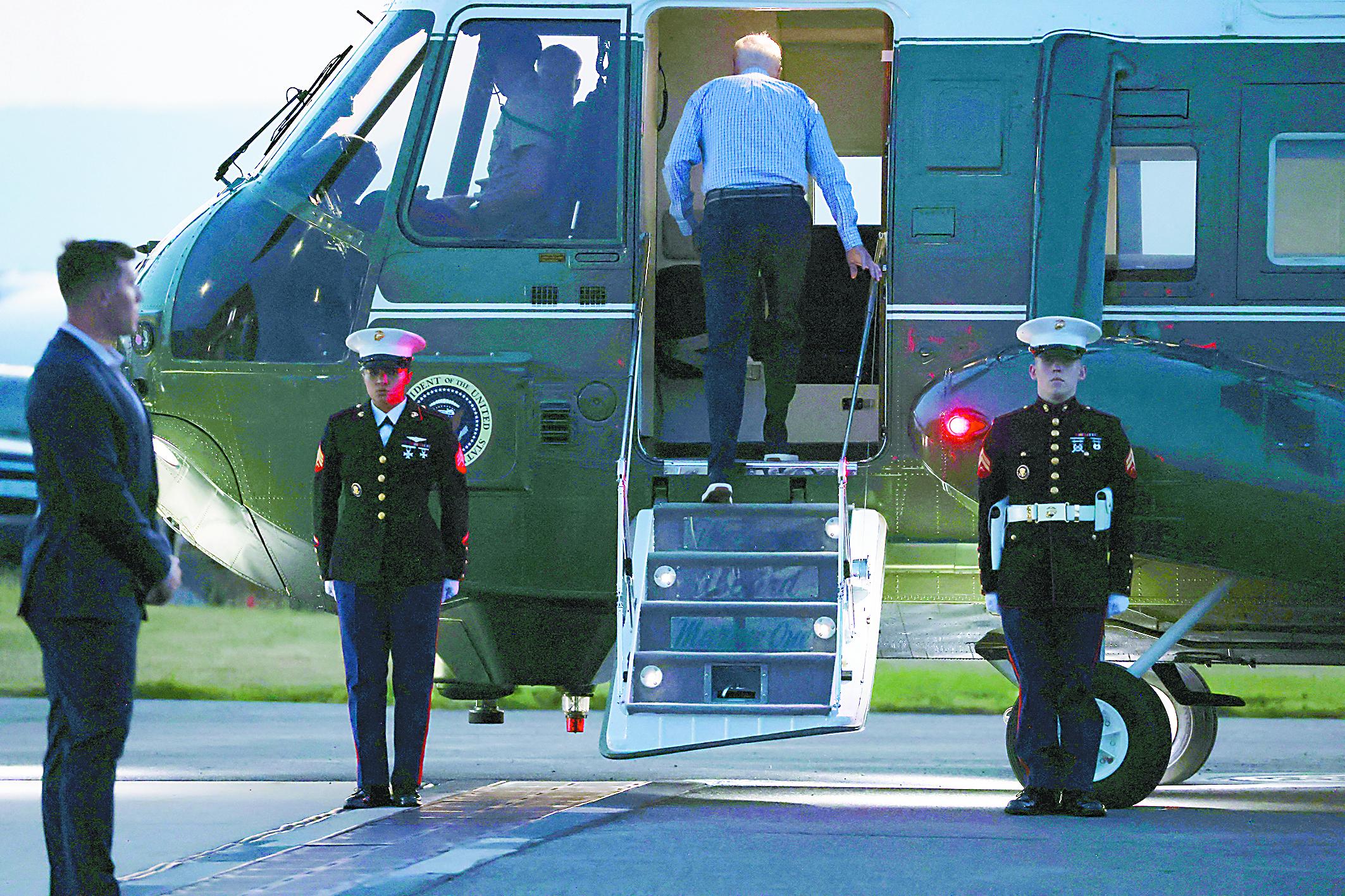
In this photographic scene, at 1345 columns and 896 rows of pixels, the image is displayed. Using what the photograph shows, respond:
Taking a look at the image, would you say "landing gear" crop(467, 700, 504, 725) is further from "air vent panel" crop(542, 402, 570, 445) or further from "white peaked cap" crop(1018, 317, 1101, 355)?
"white peaked cap" crop(1018, 317, 1101, 355)

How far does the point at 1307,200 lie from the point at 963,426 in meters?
1.78

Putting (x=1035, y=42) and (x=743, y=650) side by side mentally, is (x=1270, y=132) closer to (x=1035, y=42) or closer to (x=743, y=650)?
(x=1035, y=42)

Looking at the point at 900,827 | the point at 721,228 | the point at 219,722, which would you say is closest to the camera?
the point at 900,827

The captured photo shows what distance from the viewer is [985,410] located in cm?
644

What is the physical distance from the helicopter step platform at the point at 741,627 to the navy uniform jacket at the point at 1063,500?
54cm

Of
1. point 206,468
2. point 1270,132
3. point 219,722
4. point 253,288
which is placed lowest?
point 219,722

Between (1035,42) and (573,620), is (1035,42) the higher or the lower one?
the higher one

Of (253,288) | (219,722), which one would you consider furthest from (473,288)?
(219,722)

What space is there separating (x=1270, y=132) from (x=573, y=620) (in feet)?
11.2

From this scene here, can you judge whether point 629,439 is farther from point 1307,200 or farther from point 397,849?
point 1307,200

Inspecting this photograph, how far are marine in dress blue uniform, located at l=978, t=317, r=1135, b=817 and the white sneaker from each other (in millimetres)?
997

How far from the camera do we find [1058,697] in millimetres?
6082

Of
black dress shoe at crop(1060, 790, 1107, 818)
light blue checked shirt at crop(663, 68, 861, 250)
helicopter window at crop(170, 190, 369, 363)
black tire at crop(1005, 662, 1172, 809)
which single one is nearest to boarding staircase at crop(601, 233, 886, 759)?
black dress shoe at crop(1060, 790, 1107, 818)

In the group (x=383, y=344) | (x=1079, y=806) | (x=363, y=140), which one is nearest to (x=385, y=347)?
(x=383, y=344)
